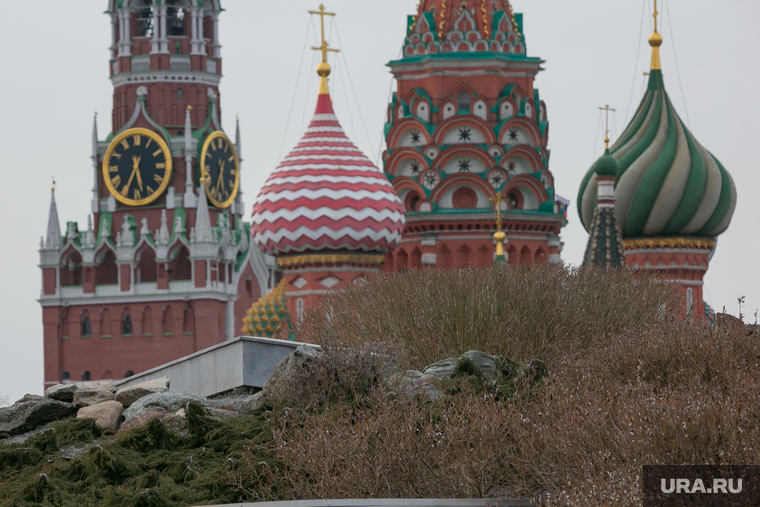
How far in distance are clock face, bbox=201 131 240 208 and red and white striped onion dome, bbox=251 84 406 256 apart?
47.7 meters

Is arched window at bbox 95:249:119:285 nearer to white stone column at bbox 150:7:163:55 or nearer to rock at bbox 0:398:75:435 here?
white stone column at bbox 150:7:163:55

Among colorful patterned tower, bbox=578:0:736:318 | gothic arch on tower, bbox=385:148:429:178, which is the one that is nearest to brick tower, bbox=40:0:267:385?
gothic arch on tower, bbox=385:148:429:178

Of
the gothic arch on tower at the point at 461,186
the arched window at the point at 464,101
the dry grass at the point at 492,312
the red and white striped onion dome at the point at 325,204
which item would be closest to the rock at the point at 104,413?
the dry grass at the point at 492,312

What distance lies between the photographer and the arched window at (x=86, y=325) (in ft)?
299

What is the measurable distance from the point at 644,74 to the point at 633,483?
118 ft

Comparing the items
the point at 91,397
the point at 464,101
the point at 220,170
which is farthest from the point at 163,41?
the point at 91,397

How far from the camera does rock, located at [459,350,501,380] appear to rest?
19.0 m

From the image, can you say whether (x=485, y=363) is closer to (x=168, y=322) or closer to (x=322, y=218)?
(x=322, y=218)

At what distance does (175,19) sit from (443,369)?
7655 centimetres

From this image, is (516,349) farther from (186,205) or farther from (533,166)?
(186,205)

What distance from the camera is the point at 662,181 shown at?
45.8m

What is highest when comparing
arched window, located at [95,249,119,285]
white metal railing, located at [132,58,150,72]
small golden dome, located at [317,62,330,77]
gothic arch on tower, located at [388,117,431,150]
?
white metal railing, located at [132,58,150,72]

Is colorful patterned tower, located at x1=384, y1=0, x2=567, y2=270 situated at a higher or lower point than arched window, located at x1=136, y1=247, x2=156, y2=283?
higher

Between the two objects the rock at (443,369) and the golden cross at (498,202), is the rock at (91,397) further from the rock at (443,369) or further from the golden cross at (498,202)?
the golden cross at (498,202)
